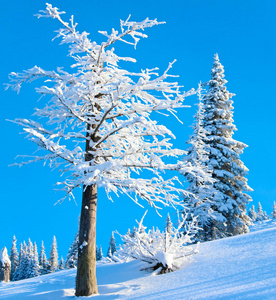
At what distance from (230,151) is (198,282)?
1555 cm

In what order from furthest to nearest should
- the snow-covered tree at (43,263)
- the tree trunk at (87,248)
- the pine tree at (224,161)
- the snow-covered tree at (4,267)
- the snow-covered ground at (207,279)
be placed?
the snow-covered tree at (43,263)
the pine tree at (224,161)
the snow-covered tree at (4,267)
the tree trunk at (87,248)
the snow-covered ground at (207,279)

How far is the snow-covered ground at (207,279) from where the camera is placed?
4871 millimetres

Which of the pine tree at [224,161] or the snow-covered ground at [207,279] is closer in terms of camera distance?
the snow-covered ground at [207,279]

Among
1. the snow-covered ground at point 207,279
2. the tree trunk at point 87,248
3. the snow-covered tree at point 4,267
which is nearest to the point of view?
the snow-covered ground at point 207,279

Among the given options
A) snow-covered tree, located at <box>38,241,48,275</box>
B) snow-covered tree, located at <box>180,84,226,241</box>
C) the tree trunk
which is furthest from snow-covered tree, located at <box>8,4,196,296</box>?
snow-covered tree, located at <box>38,241,48,275</box>

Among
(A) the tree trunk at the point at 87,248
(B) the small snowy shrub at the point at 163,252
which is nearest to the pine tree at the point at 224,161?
(B) the small snowy shrub at the point at 163,252

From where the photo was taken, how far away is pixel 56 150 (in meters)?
6.91

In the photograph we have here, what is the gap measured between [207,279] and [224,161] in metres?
15.1

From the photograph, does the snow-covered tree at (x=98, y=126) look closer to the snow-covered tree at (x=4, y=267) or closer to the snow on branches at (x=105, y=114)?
the snow on branches at (x=105, y=114)

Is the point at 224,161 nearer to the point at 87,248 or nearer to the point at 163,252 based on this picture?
A: the point at 163,252

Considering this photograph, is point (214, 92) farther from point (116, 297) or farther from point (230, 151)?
point (116, 297)

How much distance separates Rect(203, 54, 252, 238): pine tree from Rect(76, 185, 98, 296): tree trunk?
12321 millimetres

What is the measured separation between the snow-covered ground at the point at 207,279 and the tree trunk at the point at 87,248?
1.26 ft

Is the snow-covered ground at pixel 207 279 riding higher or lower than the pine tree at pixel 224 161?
lower
